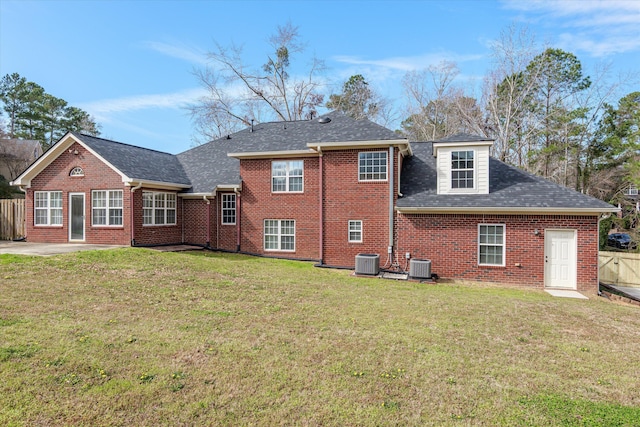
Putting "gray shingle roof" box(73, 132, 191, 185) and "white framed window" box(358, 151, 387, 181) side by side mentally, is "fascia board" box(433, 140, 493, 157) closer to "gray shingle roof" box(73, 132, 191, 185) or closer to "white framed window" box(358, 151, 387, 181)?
"white framed window" box(358, 151, 387, 181)

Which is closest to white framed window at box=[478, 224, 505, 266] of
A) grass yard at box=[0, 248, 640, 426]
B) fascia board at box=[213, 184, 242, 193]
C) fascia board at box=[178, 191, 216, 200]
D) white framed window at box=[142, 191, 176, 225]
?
grass yard at box=[0, 248, 640, 426]

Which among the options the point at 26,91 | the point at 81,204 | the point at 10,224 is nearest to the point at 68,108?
the point at 26,91

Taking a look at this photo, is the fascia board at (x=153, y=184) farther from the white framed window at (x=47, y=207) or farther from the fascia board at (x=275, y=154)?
the white framed window at (x=47, y=207)

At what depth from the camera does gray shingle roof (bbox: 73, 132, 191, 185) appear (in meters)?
15.8

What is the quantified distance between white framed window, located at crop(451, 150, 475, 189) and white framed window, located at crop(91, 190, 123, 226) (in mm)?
14529

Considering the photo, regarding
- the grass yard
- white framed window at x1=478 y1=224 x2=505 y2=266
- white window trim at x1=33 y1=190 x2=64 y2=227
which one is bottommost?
the grass yard

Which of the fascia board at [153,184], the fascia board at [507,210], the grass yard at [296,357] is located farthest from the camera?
the fascia board at [153,184]

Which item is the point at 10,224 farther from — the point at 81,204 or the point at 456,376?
the point at 456,376

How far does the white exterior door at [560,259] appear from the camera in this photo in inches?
507

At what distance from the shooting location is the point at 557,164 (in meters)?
28.1

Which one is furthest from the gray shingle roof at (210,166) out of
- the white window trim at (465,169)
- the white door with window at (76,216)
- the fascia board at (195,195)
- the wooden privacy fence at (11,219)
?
the white window trim at (465,169)

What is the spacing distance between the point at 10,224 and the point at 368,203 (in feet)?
60.9

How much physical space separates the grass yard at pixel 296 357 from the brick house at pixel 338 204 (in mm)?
4310

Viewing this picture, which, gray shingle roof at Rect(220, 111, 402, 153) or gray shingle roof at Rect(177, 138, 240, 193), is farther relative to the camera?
gray shingle roof at Rect(177, 138, 240, 193)
